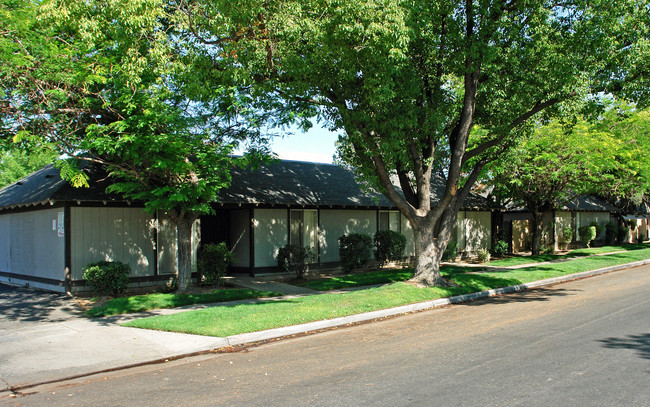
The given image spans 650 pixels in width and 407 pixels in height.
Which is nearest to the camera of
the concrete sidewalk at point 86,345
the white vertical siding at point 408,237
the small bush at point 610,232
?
the concrete sidewalk at point 86,345

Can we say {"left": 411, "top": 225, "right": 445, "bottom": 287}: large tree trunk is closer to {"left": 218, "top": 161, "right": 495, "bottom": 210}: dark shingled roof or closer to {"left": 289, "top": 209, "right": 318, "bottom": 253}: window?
{"left": 218, "top": 161, "right": 495, "bottom": 210}: dark shingled roof

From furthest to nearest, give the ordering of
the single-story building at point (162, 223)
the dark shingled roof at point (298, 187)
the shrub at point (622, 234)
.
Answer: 1. the shrub at point (622, 234)
2. the dark shingled roof at point (298, 187)
3. the single-story building at point (162, 223)

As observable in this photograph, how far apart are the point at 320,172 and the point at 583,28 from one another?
13.5 metres

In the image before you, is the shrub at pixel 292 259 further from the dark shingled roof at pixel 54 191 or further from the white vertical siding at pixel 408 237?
the white vertical siding at pixel 408 237

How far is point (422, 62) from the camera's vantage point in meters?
14.6

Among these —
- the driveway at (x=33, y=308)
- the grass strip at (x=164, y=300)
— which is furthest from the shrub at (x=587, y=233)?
the driveway at (x=33, y=308)

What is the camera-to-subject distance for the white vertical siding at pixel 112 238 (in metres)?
14.8

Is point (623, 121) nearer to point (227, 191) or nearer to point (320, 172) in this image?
point (320, 172)

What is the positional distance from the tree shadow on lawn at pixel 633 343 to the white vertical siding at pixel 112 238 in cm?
1301

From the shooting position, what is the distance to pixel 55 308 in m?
12.9

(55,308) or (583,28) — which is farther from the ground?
(583,28)

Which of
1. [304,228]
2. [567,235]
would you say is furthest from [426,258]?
[567,235]

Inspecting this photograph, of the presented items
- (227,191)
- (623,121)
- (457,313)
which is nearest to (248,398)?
(457,313)

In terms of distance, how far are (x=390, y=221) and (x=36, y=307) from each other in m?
15.3
